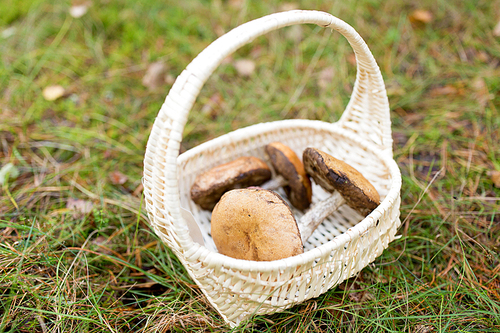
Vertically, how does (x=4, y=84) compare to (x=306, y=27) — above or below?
below

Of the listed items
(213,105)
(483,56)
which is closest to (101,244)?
(213,105)

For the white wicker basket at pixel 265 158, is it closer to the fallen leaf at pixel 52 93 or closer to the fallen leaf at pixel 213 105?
the fallen leaf at pixel 213 105

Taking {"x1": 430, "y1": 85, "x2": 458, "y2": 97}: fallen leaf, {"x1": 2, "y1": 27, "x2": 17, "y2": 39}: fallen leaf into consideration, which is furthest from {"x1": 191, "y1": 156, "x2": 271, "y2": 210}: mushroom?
{"x1": 2, "y1": 27, "x2": 17, "y2": 39}: fallen leaf

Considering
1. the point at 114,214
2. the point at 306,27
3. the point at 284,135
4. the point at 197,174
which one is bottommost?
the point at 114,214

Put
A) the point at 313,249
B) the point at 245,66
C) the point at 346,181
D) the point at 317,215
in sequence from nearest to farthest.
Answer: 1. the point at 313,249
2. the point at 346,181
3. the point at 317,215
4. the point at 245,66

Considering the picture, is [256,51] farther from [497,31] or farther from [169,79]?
[497,31]

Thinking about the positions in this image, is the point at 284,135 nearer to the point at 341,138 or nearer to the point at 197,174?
the point at 341,138

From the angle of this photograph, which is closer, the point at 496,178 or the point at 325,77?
the point at 496,178

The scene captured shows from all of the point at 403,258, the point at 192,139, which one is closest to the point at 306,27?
the point at 192,139
